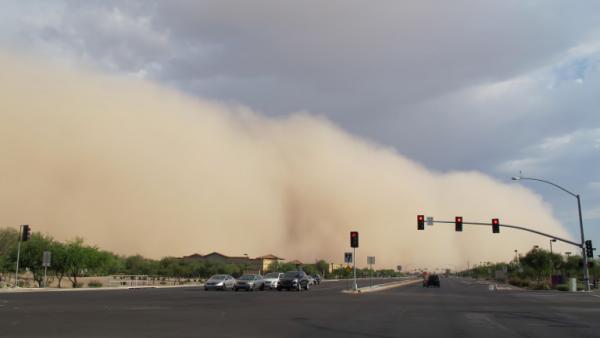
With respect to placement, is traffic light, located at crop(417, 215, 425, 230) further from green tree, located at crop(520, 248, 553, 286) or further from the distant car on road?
green tree, located at crop(520, 248, 553, 286)

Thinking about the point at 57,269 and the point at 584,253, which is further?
the point at 57,269

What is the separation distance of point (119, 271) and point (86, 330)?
349 feet

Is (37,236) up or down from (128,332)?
up

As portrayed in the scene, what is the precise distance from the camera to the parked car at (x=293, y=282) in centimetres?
4522

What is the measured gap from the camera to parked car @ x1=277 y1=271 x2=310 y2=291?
45219 mm

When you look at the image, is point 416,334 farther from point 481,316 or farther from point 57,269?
point 57,269

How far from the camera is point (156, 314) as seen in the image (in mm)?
18469

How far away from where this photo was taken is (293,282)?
148 feet

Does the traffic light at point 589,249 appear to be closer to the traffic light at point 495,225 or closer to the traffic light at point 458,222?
the traffic light at point 495,225

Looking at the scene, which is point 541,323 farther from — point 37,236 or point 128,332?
point 37,236

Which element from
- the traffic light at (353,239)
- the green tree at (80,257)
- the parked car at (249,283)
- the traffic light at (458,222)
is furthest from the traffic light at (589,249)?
the green tree at (80,257)

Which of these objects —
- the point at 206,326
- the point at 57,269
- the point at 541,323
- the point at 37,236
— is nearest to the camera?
the point at 206,326

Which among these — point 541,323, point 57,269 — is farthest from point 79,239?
point 541,323

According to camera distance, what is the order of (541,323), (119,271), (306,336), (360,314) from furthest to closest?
(119,271)
(360,314)
(541,323)
(306,336)
